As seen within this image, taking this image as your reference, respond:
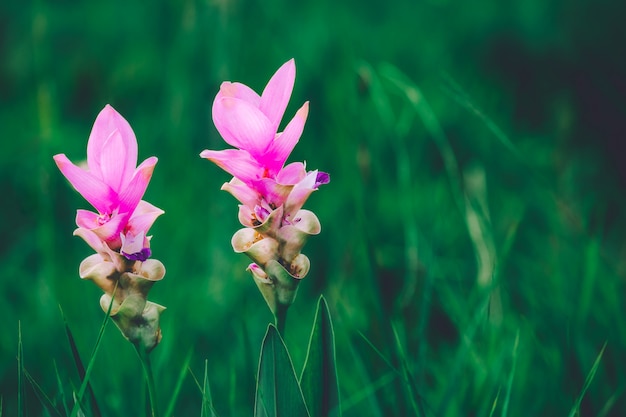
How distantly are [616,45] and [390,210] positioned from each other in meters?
0.54

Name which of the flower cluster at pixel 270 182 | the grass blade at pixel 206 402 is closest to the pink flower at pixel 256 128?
the flower cluster at pixel 270 182

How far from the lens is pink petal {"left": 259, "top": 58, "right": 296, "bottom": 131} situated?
40 cm

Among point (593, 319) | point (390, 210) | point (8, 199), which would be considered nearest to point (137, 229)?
point (593, 319)

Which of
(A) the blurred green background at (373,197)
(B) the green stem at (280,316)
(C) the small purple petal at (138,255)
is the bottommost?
(A) the blurred green background at (373,197)

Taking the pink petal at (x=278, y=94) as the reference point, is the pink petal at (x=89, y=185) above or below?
below

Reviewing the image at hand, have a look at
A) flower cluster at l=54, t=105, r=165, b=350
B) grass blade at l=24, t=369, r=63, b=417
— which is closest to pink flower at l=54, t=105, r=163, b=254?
flower cluster at l=54, t=105, r=165, b=350

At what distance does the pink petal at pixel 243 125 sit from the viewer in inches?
15.2

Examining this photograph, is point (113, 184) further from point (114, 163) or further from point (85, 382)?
point (85, 382)

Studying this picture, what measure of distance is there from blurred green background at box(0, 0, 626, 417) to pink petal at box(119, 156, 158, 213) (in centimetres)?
15

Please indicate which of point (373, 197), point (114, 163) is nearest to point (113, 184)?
point (114, 163)

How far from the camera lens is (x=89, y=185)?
398mm

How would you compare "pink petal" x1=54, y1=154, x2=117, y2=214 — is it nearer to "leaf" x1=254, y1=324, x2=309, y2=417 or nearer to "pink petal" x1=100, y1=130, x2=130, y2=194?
"pink petal" x1=100, y1=130, x2=130, y2=194

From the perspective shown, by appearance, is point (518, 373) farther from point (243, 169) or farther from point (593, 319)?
point (243, 169)

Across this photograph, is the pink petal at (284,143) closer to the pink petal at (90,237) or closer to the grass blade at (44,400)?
the pink petal at (90,237)
